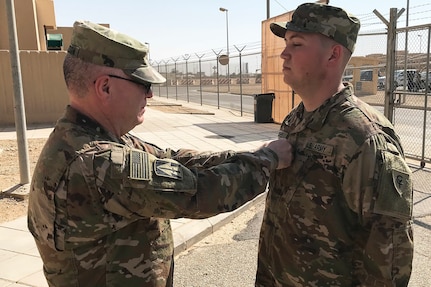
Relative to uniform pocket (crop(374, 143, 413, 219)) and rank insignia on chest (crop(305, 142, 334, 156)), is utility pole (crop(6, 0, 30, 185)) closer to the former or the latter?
rank insignia on chest (crop(305, 142, 334, 156))

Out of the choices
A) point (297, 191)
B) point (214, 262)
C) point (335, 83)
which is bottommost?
point (214, 262)

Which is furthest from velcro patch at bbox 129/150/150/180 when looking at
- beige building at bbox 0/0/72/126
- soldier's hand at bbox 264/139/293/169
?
beige building at bbox 0/0/72/126

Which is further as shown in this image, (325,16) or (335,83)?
(335,83)

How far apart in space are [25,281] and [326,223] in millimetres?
Answer: 2790

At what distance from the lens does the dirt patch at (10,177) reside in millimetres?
5203

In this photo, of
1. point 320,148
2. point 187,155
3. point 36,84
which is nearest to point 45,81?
point 36,84

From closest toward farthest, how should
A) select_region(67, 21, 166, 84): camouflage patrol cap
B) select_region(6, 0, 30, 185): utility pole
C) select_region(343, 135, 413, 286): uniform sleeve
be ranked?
select_region(67, 21, 166, 84): camouflage patrol cap → select_region(343, 135, 413, 286): uniform sleeve → select_region(6, 0, 30, 185): utility pole

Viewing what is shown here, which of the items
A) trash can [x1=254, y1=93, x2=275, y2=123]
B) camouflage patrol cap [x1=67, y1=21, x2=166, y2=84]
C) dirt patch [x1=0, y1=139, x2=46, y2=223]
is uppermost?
camouflage patrol cap [x1=67, y1=21, x2=166, y2=84]

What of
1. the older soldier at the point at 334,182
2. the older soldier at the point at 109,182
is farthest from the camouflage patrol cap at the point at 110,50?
the older soldier at the point at 334,182

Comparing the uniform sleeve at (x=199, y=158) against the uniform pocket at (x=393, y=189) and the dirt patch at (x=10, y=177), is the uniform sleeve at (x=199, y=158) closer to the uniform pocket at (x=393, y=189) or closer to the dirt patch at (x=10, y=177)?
the uniform pocket at (x=393, y=189)

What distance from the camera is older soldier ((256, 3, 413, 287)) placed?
168 cm

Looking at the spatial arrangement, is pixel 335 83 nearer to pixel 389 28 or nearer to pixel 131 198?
pixel 131 198

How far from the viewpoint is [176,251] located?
4.12 m

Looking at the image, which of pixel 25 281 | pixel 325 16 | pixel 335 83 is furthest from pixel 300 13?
pixel 25 281
